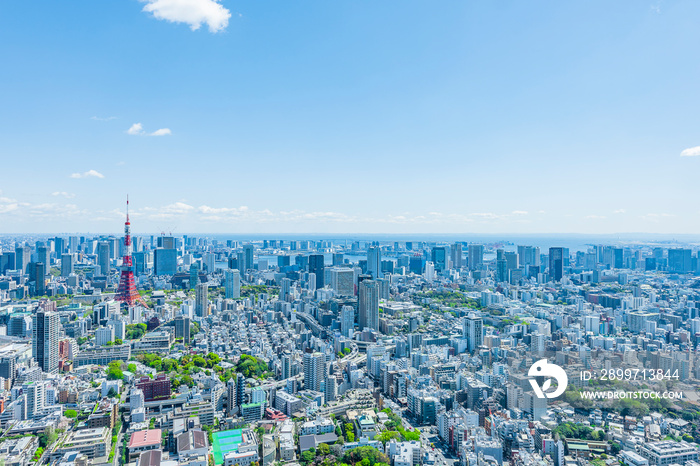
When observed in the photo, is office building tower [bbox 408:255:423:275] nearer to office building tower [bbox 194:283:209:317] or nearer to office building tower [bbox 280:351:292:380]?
office building tower [bbox 194:283:209:317]

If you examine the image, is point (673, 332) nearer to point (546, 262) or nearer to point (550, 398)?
point (550, 398)

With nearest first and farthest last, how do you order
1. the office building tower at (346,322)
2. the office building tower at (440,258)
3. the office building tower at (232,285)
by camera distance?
1. the office building tower at (346,322)
2. the office building tower at (232,285)
3. the office building tower at (440,258)

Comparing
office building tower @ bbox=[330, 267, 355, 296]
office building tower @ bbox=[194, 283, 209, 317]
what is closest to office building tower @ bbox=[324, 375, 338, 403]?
office building tower @ bbox=[194, 283, 209, 317]

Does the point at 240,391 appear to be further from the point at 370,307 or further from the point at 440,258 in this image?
the point at 440,258

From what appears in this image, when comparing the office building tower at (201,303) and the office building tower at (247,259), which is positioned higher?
the office building tower at (247,259)

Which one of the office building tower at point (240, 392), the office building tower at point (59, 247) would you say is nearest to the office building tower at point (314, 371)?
the office building tower at point (240, 392)

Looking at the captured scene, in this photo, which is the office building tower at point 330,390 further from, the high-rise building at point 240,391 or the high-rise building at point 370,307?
the high-rise building at point 370,307

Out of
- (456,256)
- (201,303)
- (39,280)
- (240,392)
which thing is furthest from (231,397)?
(456,256)
